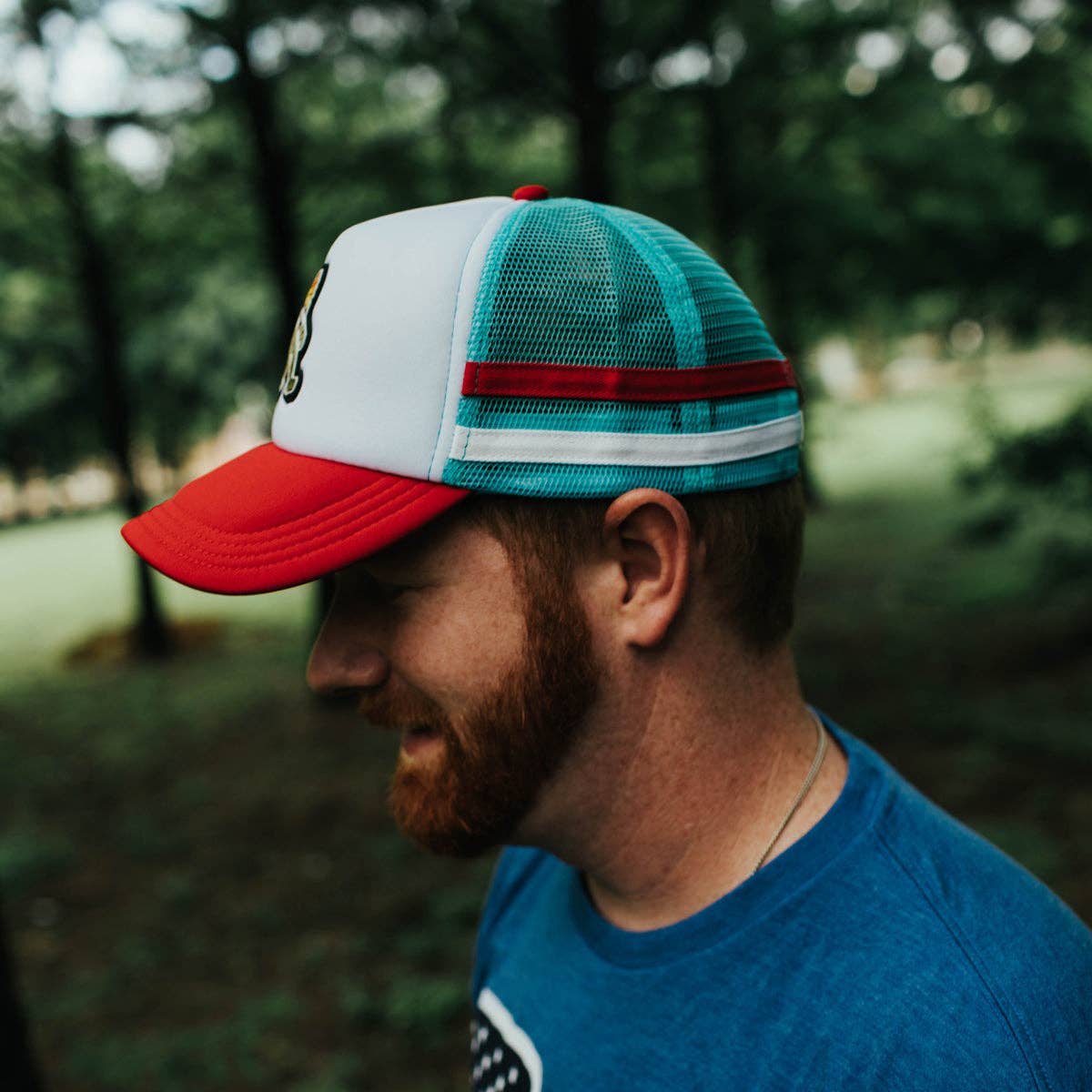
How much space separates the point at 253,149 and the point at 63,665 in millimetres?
7142

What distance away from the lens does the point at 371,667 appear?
1351mm

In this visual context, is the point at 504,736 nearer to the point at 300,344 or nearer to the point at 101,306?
the point at 300,344

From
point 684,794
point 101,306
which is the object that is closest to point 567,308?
point 684,794

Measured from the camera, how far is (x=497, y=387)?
1.18 meters

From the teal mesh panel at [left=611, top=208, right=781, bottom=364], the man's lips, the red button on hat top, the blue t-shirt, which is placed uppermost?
the red button on hat top

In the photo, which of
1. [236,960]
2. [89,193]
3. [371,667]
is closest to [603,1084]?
[371,667]

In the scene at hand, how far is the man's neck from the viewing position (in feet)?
4.23

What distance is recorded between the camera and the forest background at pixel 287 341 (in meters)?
4.86

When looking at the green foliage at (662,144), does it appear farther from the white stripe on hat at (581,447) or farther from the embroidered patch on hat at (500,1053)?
the embroidered patch on hat at (500,1053)

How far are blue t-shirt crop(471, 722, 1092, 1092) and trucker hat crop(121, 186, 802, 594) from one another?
49 centimetres

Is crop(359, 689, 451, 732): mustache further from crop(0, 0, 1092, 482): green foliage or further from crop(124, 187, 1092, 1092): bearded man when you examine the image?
crop(0, 0, 1092, 482): green foliage

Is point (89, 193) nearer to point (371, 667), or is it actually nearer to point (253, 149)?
point (253, 149)

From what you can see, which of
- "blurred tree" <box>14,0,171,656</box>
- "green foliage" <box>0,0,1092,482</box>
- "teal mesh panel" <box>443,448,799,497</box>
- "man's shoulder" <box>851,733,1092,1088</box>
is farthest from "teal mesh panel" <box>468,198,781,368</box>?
"blurred tree" <box>14,0,171,656</box>

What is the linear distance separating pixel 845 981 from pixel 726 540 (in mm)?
527
